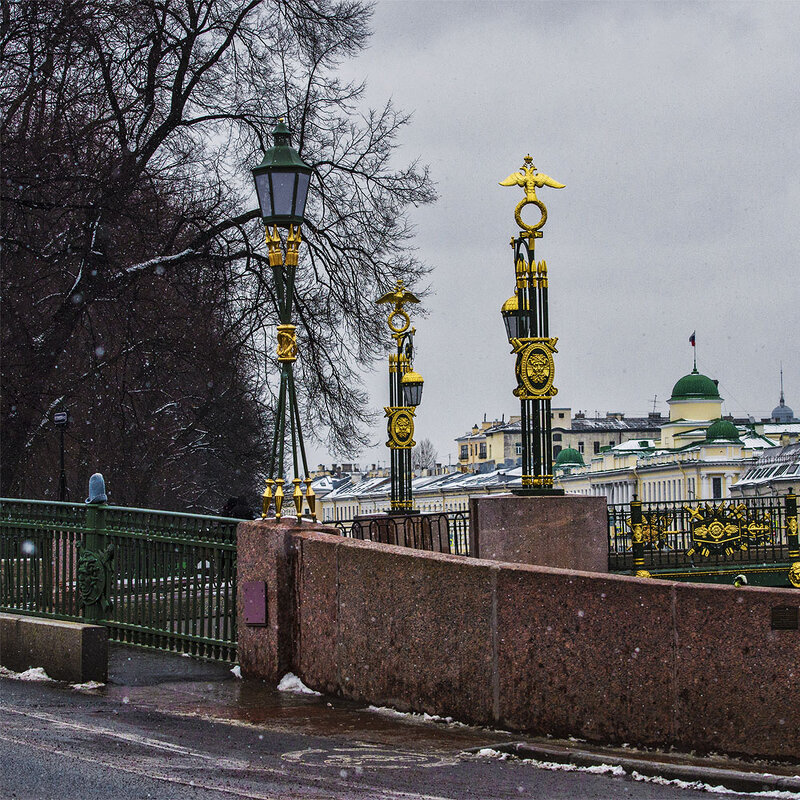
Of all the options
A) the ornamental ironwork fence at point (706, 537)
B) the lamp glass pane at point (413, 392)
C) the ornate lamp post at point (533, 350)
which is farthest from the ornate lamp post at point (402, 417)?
the ornate lamp post at point (533, 350)

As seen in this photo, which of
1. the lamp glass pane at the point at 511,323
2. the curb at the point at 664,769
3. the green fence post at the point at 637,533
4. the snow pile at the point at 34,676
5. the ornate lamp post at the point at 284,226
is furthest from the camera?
the green fence post at the point at 637,533

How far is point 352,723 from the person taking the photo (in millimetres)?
8641

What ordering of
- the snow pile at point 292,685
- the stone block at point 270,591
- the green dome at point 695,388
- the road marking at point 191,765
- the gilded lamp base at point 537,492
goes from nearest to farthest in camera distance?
the road marking at point 191,765 → the snow pile at point 292,685 → the stone block at point 270,591 → the gilded lamp base at point 537,492 → the green dome at point 695,388

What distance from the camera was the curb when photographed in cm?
705

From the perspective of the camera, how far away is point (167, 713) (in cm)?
887

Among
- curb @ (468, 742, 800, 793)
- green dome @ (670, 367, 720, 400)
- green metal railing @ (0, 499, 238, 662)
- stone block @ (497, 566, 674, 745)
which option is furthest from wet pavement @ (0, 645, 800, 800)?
green dome @ (670, 367, 720, 400)

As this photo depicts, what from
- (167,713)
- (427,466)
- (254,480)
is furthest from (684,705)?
(427,466)

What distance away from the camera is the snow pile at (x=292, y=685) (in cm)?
955

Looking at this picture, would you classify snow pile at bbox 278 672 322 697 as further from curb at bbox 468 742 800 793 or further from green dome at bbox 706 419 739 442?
green dome at bbox 706 419 739 442

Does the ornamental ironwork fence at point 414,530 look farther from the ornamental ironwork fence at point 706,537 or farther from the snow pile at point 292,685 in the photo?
the snow pile at point 292,685

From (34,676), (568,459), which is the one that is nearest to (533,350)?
(34,676)

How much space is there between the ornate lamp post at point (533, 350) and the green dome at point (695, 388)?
115 m

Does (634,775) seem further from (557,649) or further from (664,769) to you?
(557,649)

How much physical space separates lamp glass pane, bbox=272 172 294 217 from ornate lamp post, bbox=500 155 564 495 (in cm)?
608
